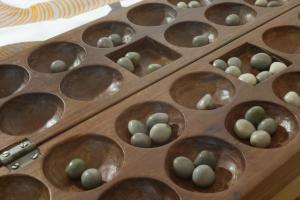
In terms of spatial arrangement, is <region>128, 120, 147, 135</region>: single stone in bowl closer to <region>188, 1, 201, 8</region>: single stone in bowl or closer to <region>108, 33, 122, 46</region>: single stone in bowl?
<region>108, 33, 122, 46</region>: single stone in bowl

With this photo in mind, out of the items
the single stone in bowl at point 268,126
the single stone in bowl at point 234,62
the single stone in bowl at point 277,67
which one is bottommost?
the single stone in bowl at point 268,126

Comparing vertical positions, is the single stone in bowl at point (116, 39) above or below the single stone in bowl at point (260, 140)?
above

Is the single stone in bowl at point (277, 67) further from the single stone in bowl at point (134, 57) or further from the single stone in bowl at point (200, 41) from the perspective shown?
the single stone in bowl at point (134, 57)

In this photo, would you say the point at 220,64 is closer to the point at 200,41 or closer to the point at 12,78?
the point at 200,41

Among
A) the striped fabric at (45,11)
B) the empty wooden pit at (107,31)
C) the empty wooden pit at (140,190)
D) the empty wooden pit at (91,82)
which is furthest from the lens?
the striped fabric at (45,11)

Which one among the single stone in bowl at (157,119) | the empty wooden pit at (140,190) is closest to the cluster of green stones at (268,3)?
the single stone in bowl at (157,119)

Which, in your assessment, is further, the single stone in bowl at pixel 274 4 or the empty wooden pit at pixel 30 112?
the single stone in bowl at pixel 274 4

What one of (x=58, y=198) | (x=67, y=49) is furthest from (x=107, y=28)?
(x=58, y=198)

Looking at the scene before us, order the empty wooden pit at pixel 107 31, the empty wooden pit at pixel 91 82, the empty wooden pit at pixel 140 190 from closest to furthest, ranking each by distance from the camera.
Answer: the empty wooden pit at pixel 140 190
the empty wooden pit at pixel 91 82
the empty wooden pit at pixel 107 31
